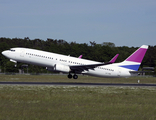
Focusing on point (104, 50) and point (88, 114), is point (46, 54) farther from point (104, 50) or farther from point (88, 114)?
point (104, 50)

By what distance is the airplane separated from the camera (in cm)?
4338

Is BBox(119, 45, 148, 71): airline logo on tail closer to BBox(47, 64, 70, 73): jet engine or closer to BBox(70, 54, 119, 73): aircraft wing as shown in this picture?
BBox(70, 54, 119, 73): aircraft wing

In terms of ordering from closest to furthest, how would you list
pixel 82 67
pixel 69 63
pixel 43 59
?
pixel 43 59
pixel 82 67
pixel 69 63

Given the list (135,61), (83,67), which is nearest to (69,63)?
(83,67)

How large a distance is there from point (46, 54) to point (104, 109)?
2741 centimetres

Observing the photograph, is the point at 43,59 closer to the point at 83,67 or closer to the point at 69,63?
the point at 69,63

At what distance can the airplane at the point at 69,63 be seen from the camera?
4338 centimetres

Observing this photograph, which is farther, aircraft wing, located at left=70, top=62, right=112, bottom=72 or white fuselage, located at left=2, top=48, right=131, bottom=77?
aircraft wing, located at left=70, top=62, right=112, bottom=72

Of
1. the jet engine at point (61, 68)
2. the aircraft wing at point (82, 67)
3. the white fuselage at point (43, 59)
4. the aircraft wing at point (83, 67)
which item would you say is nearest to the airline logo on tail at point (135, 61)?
the white fuselage at point (43, 59)

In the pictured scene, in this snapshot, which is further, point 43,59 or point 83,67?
point 83,67

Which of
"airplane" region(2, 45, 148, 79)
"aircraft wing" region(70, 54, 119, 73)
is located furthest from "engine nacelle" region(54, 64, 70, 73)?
"aircraft wing" region(70, 54, 119, 73)

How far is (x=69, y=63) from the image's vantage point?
45.2 meters

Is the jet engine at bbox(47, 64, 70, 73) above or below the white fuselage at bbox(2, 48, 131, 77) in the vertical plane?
below

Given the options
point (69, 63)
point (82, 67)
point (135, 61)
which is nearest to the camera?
point (82, 67)
